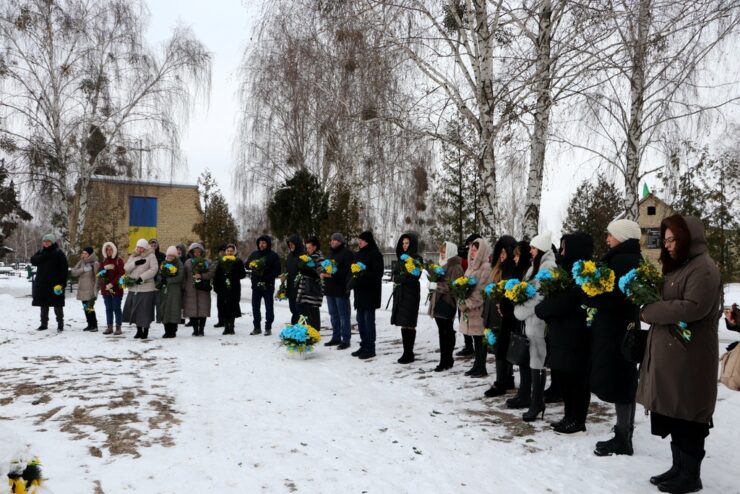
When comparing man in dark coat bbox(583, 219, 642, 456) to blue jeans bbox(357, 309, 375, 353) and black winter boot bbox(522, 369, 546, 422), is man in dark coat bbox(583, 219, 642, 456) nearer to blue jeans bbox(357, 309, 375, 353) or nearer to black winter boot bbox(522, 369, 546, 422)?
black winter boot bbox(522, 369, 546, 422)

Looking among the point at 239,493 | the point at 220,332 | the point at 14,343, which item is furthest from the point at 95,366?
the point at 239,493

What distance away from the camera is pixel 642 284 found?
13.3ft

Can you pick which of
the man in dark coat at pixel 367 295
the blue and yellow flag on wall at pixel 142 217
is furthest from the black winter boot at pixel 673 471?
the blue and yellow flag on wall at pixel 142 217

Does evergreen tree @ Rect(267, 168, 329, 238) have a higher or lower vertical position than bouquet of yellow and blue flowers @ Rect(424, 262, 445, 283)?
higher

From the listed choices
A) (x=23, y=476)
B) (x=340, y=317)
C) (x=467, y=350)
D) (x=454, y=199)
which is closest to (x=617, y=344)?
(x=23, y=476)

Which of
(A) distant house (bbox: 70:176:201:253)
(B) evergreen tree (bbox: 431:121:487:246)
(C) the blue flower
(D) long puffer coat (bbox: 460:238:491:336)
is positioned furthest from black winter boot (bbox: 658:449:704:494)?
(A) distant house (bbox: 70:176:201:253)

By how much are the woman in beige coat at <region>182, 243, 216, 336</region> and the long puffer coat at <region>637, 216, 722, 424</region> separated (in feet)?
30.3

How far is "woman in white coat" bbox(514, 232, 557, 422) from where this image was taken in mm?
5664

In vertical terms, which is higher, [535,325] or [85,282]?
[535,325]

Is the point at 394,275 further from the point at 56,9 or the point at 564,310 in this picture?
the point at 56,9

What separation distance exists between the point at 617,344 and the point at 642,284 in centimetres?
78

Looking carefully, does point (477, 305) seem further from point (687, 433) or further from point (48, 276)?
point (48, 276)

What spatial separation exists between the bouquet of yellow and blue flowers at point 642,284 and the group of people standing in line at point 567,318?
57 mm

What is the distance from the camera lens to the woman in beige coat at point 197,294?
11.5 metres
